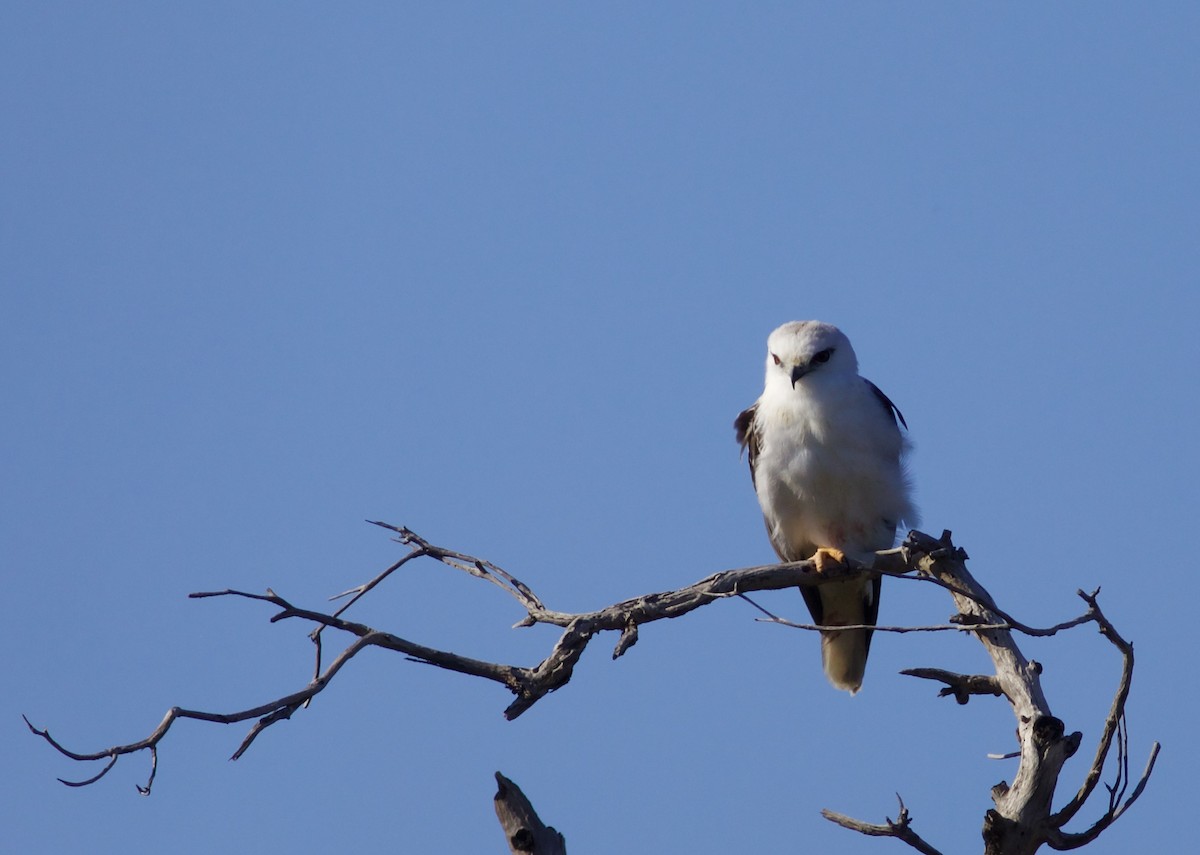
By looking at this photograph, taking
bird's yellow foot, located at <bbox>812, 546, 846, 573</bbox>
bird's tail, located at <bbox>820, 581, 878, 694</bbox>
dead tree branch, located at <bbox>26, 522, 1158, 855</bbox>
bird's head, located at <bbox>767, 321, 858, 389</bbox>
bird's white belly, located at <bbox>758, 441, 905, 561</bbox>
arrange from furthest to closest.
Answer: bird's tail, located at <bbox>820, 581, 878, 694</bbox>
bird's head, located at <bbox>767, 321, 858, 389</bbox>
bird's white belly, located at <bbox>758, 441, 905, 561</bbox>
bird's yellow foot, located at <bbox>812, 546, 846, 573</bbox>
dead tree branch, located at <bbox>26, 522, 1158, 855</bbox>

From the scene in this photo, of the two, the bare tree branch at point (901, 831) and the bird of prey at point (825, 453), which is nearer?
the bare tree branch at point (901, 831)

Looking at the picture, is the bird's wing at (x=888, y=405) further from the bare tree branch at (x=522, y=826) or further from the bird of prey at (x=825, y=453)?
the bare tree branch at (x=522, y=826)

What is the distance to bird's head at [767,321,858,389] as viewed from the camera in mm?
6484

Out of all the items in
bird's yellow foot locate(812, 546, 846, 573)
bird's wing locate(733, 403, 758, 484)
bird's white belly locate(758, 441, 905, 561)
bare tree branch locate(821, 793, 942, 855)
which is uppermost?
bird's wing locate(733, 403, 758, 484)

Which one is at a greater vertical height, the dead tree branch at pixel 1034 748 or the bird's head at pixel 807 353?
the bird's head at pixel 807 353

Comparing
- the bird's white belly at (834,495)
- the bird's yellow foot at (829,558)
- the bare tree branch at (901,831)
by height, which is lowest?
the bare tree branch at (901,831)

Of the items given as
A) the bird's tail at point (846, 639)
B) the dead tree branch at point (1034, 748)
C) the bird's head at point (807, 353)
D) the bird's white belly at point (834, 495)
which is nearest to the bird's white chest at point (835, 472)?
the bird's white belly at point (834, 495)

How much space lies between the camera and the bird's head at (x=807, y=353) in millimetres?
6484

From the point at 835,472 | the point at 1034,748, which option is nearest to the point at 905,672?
the point at 1034,748

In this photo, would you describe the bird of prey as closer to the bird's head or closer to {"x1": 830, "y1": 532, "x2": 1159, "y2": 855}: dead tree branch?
the bird's head

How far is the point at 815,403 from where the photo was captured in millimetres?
6395

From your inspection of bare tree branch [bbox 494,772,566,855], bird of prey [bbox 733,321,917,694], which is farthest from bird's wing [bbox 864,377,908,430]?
bare tree branch [bbox 494,772,566,855]

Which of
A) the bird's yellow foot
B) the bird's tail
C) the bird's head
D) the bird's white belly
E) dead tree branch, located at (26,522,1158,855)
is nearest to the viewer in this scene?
dead tree branch, located at (26,522,1158,855)

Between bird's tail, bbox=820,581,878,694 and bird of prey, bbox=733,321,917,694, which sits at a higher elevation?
bird of prey, bbox=733,321,917,694
